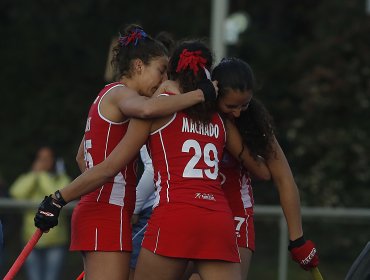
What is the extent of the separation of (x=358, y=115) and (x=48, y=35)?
6.13 meters

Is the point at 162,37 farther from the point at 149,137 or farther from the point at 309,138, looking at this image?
the point at 309,138

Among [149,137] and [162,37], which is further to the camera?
[162,37]

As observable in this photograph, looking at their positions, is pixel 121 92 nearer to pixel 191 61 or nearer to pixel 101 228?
pixel 191 61

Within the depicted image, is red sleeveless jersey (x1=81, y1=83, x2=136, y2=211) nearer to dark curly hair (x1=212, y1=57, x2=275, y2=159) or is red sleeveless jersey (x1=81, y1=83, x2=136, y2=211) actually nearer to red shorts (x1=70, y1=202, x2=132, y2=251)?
red shorts (x1=70, y1=202, x2=132, y2=251)

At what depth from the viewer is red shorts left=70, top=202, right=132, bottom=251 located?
6352mm

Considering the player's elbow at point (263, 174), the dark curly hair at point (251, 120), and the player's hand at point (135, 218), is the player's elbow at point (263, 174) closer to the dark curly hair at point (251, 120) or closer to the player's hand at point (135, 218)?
the dark curly hair at point (251, 120)

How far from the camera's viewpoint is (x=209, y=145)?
20.0ft

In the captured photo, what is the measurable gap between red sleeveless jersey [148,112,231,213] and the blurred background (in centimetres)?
990

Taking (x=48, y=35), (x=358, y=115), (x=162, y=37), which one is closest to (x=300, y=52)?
(x=358, y=115)

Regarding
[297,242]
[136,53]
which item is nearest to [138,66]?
[136,53]

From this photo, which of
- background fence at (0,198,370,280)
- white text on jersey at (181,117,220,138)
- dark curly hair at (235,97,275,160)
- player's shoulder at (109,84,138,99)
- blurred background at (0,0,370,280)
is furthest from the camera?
blurred background at (0,0,370,280)

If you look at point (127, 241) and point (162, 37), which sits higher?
point (162, 37)

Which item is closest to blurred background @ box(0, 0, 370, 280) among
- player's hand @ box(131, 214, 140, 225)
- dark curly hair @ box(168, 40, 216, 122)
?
player's hand @ box(131, 214, 140, 225)

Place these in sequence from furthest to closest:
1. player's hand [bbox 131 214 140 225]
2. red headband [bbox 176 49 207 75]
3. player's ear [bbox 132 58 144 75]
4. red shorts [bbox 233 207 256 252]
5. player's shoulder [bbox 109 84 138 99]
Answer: player's hand [bbox 131 214 140 225], red shorts [bbox 233 207 256 252], player's ear [bbox 132 58 144 75], player's shoulder [bbox 109 84 138 99], red headband [bbox 176 49 207 75]
